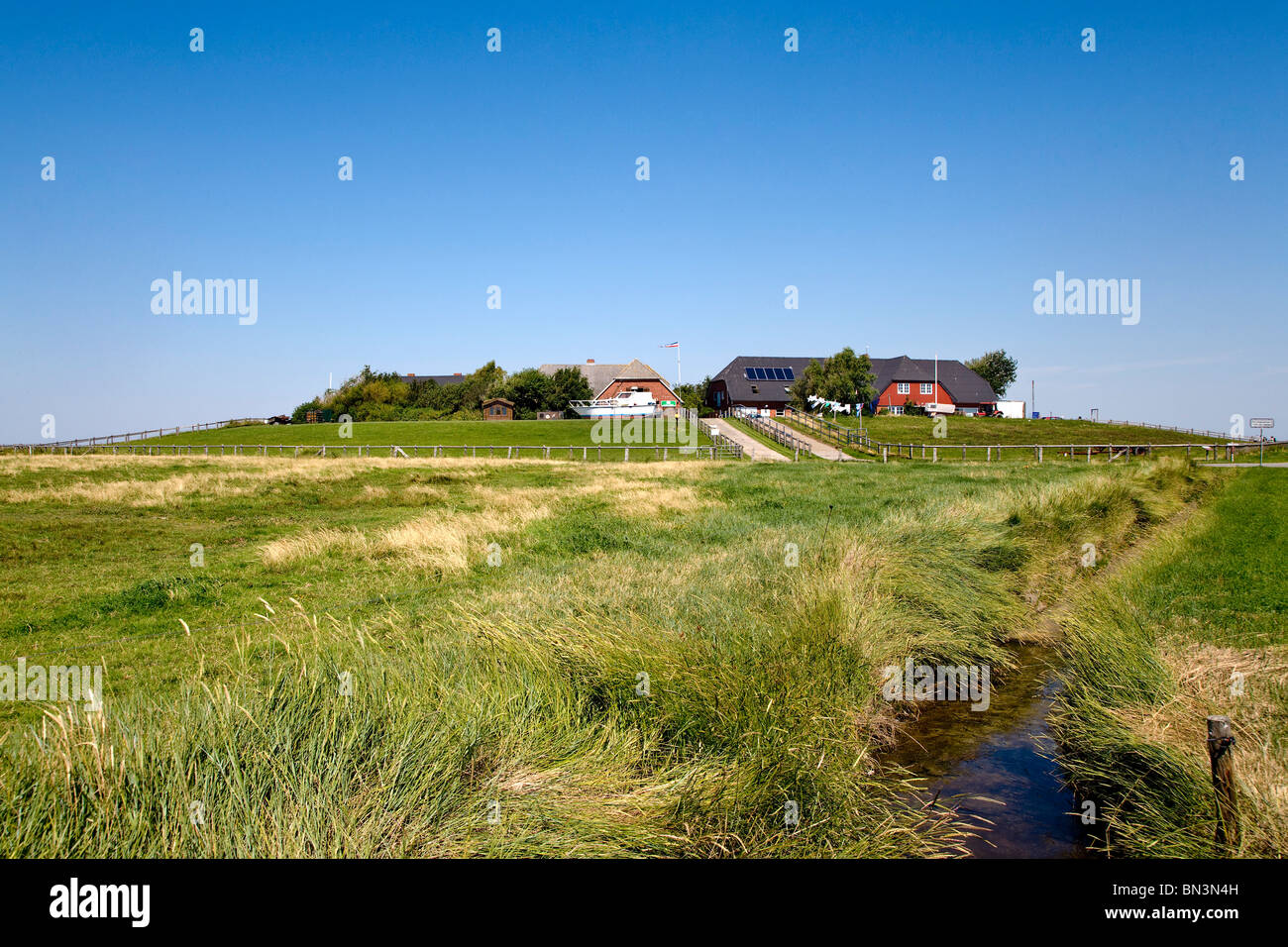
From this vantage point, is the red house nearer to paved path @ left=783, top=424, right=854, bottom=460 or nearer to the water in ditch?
paved path @ left=783, top=424, right=854, bottom=460

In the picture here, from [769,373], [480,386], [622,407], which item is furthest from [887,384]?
[480,386]

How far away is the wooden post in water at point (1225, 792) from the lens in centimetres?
455

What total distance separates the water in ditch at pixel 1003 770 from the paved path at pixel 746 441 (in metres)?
37.2

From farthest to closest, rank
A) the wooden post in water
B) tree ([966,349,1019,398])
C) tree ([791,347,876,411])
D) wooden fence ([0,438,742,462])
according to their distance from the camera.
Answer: tree ([966,349,1019,398]), tree ([791,347,876,411]), wooden fence ([0,438,742,462]), the wooden post in water

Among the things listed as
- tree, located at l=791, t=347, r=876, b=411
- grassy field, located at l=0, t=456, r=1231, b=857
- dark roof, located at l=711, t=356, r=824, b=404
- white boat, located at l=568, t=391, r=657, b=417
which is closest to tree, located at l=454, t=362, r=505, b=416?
white boat, located at l=568, t=391, r=657, b=417

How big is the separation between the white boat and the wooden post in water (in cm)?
6799

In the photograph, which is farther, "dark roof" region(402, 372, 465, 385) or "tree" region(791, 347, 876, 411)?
"dark roof" region(402, 372, 465, 385)

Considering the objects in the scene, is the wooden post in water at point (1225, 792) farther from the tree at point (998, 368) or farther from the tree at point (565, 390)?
the tree at point (998, 368)

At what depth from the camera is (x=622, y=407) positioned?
76.4 m

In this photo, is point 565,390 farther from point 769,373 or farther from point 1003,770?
point 1003,770

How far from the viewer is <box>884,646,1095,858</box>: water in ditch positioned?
5836mm

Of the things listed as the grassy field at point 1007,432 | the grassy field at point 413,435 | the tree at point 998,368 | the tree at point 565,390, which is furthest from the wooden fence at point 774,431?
the tree at point 998,368
